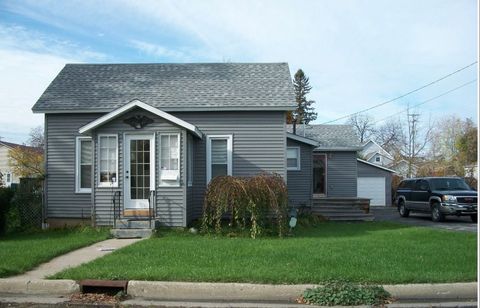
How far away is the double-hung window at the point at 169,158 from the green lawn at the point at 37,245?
233 cm

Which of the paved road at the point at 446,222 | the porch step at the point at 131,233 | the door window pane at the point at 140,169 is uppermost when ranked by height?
the door window pane at the point at 140,169

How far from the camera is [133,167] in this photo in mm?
14570

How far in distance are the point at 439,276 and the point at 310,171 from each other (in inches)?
540

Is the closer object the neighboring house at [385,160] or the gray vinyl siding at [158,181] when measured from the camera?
the gray vinyl siding at [158,181]

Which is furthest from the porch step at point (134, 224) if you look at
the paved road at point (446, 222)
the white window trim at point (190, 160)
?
the paved road at point (446, 222)

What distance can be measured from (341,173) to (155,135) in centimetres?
1451

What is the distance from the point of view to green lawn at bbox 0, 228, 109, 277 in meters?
9.04

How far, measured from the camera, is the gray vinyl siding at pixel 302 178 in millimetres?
21250

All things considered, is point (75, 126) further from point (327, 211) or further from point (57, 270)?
point (327, 211)

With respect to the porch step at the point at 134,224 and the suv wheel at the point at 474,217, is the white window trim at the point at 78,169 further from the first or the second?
the suv wheel at the point at 474,217

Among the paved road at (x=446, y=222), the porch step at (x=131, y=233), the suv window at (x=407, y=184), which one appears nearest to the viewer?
the porch step at (x=131, y=233)

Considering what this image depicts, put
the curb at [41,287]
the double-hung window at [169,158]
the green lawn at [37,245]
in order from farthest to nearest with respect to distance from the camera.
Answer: the double-hung window at [169,158] < the green lawn at [37,245] < the curb at [41,287]

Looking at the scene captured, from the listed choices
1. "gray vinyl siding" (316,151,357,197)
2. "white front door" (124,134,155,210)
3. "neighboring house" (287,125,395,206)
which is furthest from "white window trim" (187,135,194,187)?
"gray vinyl siding" (316,151,357,197)

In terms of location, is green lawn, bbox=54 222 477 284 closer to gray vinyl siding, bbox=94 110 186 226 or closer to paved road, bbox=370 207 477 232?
gray vinyl siding, bbox=94 110 186 226
